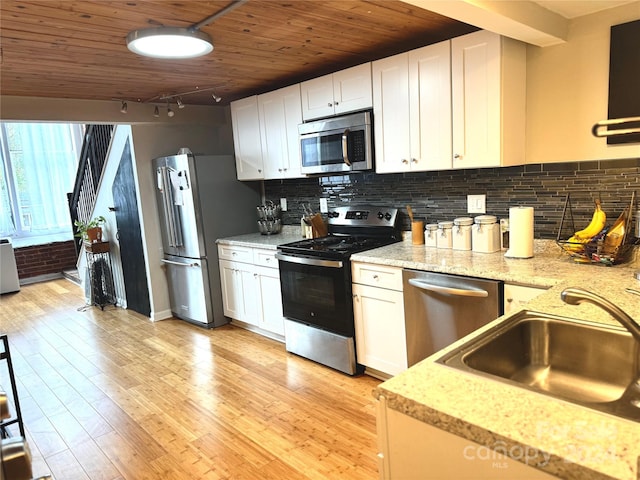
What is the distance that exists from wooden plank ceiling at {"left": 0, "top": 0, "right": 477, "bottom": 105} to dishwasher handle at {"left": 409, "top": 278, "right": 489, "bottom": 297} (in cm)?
148

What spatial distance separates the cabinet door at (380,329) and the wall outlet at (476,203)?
0.77 m

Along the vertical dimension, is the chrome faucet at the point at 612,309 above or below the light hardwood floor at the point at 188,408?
above

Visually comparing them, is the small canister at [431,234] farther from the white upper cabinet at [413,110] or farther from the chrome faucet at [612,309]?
the chrome faucet at [612,309]

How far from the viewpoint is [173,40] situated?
7.55ft

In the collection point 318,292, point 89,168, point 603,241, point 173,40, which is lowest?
point 318,292

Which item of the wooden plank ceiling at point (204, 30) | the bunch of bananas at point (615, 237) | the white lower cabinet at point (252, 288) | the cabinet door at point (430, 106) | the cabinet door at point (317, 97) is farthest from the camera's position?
the white lower cabinet at point (252, 288)

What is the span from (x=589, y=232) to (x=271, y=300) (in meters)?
2.43

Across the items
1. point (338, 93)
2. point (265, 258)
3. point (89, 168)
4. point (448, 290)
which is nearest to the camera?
point (448, 290)

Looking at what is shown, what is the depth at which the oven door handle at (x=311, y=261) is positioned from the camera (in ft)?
9.89

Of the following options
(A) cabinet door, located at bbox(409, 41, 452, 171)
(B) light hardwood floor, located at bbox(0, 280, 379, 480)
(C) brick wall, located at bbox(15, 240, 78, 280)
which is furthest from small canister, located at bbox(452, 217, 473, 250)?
(C) brick wall, located at bbox(15, 240, 78, 280)

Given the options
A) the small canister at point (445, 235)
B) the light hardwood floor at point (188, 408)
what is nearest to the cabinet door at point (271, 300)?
the light hardwood floor at point (188, 408)

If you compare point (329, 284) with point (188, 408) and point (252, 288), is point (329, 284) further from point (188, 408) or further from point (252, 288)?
point (188, 408)

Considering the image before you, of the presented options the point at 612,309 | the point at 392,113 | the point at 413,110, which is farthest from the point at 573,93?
the point at 612,309

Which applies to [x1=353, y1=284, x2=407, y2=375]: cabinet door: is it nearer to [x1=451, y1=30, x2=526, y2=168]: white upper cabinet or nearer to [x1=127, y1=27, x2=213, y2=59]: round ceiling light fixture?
[x1=451, y1=30, x2=526, y2=168]: white upper cabinet
